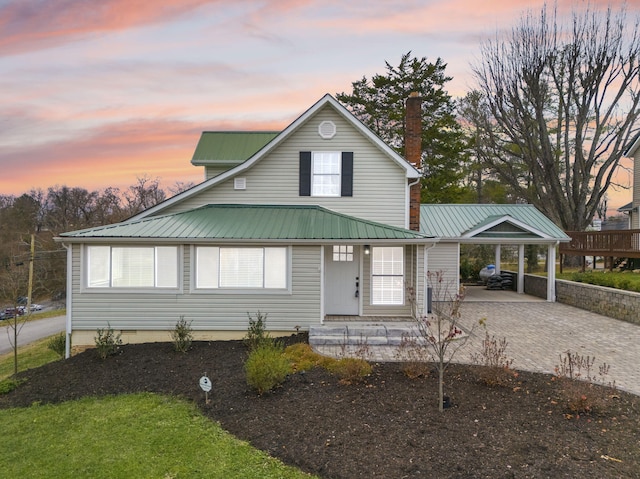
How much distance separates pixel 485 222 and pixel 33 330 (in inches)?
927

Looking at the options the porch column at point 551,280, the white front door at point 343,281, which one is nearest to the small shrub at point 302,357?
the white front door at point 343,281

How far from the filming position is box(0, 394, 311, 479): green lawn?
4.41 m

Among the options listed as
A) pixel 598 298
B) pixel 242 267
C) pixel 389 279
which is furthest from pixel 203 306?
pixel 598 298

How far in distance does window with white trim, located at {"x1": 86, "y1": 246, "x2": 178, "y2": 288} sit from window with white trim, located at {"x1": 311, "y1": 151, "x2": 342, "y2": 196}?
469 centimetres

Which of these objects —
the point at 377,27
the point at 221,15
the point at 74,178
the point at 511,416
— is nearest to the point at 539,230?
the point at 377,27

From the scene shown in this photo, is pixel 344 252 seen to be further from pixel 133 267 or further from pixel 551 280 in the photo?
pixel 551 280

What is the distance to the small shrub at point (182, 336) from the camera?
8.80 meters

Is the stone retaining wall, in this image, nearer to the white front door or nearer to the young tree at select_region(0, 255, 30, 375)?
the white front door

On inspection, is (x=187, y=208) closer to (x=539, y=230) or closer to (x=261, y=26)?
(x=261, y=26)

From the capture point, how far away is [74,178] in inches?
1407

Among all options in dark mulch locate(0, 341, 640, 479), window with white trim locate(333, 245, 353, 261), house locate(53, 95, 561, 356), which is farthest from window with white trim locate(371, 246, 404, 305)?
dark mulch locate(0, 341, 640, 479)

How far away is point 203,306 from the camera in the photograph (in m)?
9.60

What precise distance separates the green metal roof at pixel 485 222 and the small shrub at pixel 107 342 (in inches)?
416

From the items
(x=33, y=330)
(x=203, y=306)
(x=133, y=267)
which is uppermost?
(x=133, y=267)
